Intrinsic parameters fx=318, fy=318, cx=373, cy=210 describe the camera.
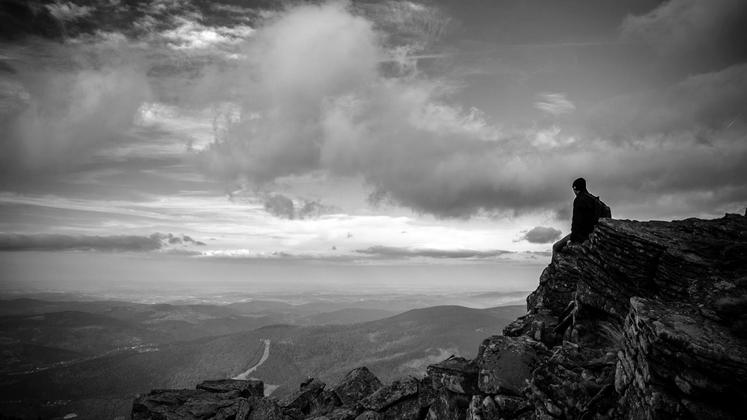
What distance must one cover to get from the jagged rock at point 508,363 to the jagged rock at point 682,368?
17.2 feet

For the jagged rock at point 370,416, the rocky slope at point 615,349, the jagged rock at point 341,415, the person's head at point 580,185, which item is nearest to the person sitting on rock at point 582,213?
the person's head at point 580,185

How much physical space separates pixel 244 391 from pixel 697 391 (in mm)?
35723

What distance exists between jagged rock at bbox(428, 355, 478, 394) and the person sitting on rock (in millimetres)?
12852

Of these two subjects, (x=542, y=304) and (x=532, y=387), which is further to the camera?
(x=542, y=304)

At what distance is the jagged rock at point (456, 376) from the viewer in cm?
1962

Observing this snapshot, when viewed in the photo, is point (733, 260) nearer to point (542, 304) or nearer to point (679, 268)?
point (679, 268)

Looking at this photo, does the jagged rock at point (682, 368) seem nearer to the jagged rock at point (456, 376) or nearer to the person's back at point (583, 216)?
the jagged rock at point (456, 376)

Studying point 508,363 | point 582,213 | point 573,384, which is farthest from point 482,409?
point 582,213

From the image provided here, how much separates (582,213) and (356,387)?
2446 cm

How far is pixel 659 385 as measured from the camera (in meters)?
11.4

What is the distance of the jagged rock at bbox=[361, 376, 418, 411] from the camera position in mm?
23062

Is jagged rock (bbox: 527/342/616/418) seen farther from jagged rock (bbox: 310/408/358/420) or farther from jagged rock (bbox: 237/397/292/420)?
jagged rock (bbox: 237/397/292/420)

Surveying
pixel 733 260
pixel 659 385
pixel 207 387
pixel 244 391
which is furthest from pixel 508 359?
pixel 207 387

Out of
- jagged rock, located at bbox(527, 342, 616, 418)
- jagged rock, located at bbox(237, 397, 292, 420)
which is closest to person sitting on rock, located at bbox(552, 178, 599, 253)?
jagged rock, located at bbox(527, 342, 616, 418)
